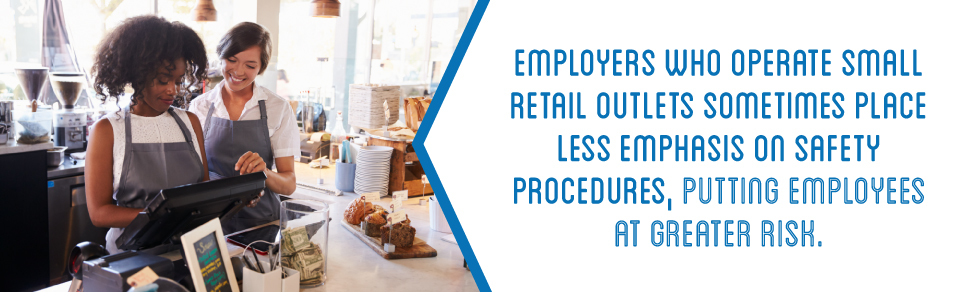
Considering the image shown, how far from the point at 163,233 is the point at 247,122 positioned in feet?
2.86

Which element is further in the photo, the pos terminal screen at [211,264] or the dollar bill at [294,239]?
the dollar bill at [294,239]

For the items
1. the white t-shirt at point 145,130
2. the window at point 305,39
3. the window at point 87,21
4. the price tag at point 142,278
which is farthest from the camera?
the window at point 305,39

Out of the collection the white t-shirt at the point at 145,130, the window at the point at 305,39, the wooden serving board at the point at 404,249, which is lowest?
the wooden serving board at the point at 404,249

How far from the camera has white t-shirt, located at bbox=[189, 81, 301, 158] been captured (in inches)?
89.4

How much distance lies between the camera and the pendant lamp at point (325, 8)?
4.07m

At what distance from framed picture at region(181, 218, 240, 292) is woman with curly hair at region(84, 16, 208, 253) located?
42cm

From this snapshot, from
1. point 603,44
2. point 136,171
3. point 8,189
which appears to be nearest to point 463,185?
point 603,44

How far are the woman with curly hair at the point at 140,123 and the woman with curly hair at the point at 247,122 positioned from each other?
1.11ft

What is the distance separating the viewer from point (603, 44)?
2.21 m

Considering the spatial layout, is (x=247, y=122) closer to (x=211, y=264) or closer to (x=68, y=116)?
(x=211, y=264)

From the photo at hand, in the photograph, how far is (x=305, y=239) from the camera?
164cm

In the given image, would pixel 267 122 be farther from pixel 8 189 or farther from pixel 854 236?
pixel 854 236

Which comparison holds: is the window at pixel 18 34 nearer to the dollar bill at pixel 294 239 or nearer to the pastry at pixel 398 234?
the pastry at pixel 398 234

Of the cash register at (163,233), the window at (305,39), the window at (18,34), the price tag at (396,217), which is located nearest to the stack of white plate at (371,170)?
the price tag at (396,217)
